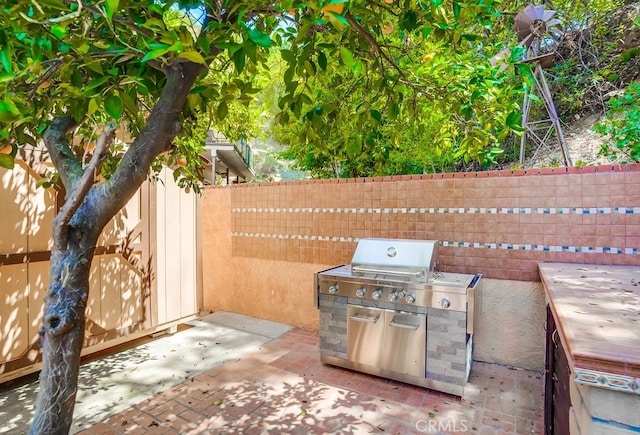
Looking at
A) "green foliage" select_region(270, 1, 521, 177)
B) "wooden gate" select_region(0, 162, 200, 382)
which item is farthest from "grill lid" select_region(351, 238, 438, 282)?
"wooden gate" select_region(0, 162, 200, 382)

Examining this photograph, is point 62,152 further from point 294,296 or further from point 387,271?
point 294,296

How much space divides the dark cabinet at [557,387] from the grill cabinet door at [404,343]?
3.41 ft

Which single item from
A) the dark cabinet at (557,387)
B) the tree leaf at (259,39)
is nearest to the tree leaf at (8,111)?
the tree leaf at (259,39)

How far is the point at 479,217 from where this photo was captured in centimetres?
371

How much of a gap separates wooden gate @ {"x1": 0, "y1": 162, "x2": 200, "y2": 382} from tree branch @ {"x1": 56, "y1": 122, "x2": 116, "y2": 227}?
7.32ft

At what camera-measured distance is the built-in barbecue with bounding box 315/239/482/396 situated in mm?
2967

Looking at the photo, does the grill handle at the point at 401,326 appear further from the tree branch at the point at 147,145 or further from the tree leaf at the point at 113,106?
the tree leaf at the point at 113,106

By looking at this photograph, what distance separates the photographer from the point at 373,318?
329 cm

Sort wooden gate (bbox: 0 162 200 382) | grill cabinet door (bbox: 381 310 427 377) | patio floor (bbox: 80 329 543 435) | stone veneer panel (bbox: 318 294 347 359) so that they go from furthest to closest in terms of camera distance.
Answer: stone veneer panel (bbox: 318 294 347 359) < wooden gate (bbox: 0 162 200 382) < grill cabinet door (bbox: 381 310 427 377) < patio floor (bbox: 80 329 543 435)

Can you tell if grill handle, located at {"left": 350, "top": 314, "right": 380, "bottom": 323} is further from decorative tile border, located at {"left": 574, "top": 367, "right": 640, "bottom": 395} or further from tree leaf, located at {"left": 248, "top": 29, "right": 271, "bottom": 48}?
tree leaf, located at {"left": 248, "top": 29, "right": 271, "bottom": 48}

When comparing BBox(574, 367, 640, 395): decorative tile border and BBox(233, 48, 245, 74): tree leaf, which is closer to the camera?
BBox(574, 367, 640, 395): decorative tile border

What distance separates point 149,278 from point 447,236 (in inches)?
155

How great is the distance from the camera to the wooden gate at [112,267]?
127 inches

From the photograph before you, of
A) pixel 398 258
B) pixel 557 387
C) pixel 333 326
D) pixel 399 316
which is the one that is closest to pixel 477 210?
pixel 398 258
